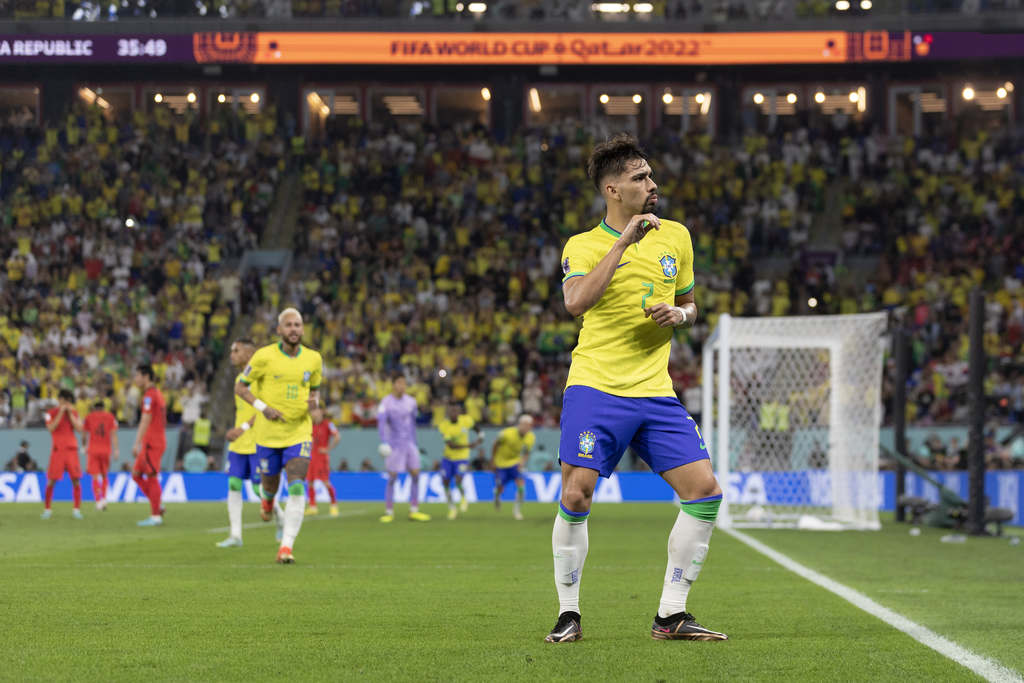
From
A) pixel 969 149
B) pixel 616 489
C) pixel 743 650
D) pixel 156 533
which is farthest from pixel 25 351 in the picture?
pixel 743 650

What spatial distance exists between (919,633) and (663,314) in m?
2.25

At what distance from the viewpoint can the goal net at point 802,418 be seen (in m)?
20.6

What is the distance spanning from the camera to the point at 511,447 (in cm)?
2222

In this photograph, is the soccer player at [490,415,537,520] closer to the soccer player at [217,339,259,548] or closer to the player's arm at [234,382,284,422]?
the soccer player at [217,339,259,548]

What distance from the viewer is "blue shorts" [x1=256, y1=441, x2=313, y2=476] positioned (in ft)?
40.3

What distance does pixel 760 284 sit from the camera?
33812mm

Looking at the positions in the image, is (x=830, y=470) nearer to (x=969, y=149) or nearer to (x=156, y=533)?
(x=156, y=533)

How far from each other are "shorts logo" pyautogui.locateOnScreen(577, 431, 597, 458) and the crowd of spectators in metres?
25.1

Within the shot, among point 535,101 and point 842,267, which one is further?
point 535,101

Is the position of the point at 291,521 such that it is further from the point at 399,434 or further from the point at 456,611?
the point at 399,434

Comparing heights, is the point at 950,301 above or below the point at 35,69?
below

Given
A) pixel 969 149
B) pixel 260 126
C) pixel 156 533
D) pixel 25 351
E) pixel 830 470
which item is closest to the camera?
pixel 156 533

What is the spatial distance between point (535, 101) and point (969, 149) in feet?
43.0

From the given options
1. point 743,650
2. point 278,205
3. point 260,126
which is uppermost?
point 260,126
